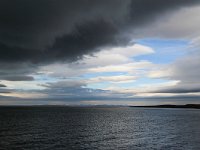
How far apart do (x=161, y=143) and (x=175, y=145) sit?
3.53m

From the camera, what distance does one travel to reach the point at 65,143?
5353cm

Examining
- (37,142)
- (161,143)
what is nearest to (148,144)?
(161,143)

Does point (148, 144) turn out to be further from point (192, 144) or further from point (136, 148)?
point (192, 144)

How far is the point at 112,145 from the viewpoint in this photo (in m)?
52.1

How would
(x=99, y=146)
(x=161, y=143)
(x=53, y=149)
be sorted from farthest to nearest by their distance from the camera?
(x=161, y=143), (x=99, y=146), (x=53, y=149)

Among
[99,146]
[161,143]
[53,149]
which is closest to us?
[53,149]

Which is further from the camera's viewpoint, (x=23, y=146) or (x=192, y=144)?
(x=192, y=144)

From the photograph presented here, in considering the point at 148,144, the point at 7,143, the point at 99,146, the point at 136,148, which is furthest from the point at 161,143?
the point at 7,143

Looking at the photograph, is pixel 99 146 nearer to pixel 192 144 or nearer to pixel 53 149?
pixel 53 149

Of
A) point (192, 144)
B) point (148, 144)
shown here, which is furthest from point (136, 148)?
point (192, 144)

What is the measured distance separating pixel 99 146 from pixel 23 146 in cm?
1440

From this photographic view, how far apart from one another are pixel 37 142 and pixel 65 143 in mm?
5771

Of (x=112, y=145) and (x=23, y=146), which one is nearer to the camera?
(x=23, y=146)

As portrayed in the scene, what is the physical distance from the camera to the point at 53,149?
4691 cm
